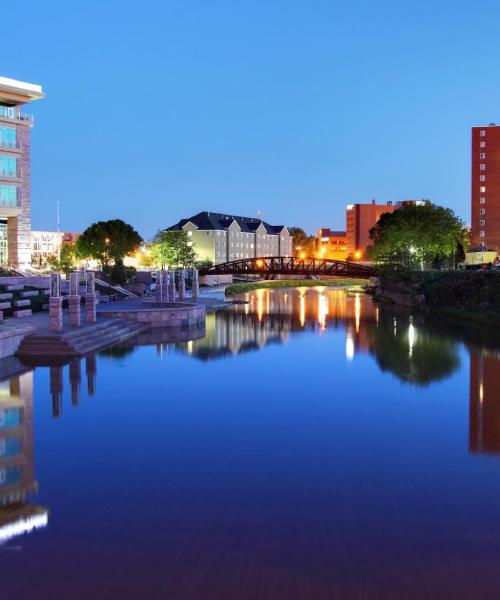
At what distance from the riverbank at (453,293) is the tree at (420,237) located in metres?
5.72

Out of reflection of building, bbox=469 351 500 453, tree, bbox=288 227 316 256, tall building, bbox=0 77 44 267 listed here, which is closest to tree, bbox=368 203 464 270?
tall building, bbox=0 77 44 267

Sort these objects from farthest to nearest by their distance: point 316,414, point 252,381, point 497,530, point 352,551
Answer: point 252,381
point 316,414
point 497,530
point 352,551

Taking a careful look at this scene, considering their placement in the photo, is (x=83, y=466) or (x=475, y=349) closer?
(x=83, y=466)

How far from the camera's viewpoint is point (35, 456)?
11.8 meters

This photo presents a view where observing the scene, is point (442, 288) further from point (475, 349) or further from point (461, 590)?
point (461, 590)

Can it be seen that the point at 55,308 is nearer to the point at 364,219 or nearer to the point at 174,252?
the point at 174,252

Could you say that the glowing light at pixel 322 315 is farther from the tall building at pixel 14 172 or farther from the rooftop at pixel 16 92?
the rooftop at pixel 16 92

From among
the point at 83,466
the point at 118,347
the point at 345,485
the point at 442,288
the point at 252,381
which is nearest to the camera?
the point at 345,485

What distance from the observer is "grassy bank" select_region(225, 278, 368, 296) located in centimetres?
8157

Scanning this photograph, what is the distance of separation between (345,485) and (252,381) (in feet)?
32.0

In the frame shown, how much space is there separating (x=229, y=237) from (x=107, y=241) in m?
37.4

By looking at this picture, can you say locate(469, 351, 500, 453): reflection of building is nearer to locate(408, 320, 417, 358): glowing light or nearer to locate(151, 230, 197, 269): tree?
locate(408, 320, 417, 358): glowing light

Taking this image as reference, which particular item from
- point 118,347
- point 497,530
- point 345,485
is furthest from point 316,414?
point 118,347

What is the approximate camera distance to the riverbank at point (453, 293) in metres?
41.7
